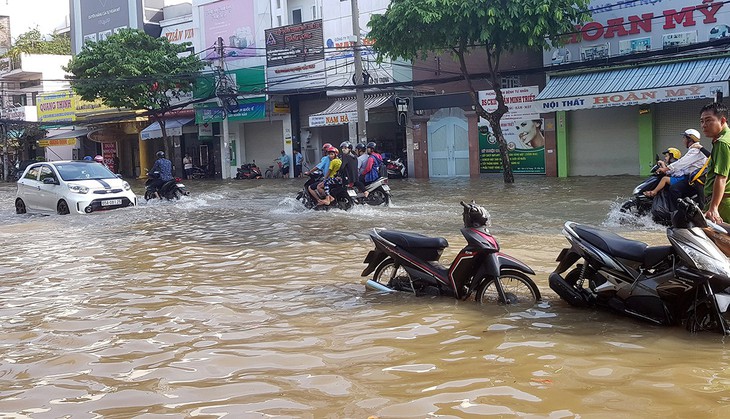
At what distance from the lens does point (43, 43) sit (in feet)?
164

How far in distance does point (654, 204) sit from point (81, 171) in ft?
40.7

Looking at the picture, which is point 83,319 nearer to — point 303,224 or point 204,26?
point 303,224

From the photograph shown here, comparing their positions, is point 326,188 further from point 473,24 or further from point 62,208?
point 473,24

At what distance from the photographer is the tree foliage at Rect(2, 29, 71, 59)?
49375 millimetres

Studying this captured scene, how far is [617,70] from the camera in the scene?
2180cm

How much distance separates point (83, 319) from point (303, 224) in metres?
6.77

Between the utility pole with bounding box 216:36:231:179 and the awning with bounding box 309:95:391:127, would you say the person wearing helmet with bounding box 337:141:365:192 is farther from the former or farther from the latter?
the utility pole with bounding box 216:36:231:179

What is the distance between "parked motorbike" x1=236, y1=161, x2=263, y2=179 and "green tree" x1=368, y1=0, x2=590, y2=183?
13022 millimetres

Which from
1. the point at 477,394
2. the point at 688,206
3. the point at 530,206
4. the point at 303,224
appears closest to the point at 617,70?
the point at 530,206

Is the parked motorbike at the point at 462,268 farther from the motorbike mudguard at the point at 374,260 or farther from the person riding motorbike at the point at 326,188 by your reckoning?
the person riding motorbike at the point at 326,188

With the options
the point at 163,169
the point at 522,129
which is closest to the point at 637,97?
the point at 522,129

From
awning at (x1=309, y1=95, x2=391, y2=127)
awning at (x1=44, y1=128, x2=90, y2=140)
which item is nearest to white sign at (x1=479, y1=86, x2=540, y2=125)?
awning at (x1=309, y1=95, x2=391, y2=127)

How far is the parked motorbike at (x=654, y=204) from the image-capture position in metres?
10.2

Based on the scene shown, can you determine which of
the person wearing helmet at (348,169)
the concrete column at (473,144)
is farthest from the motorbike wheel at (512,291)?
the concrete column at (473,144)
